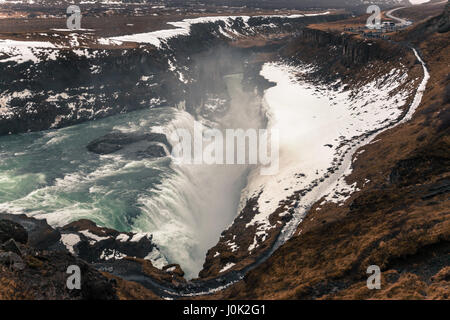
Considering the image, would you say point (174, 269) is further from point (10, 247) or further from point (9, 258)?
point (9, 258)

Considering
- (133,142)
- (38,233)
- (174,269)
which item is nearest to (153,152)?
(133,142)

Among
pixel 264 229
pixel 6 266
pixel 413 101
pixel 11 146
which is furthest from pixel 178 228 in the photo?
pixel 413 101

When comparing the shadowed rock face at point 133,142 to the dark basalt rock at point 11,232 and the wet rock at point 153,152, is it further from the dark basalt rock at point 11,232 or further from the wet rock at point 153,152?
the dark basalt rock at point 11,232

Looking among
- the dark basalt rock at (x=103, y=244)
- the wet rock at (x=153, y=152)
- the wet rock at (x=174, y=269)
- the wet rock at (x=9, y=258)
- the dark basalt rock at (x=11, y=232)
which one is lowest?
the wet rock at (x=174, y=269)

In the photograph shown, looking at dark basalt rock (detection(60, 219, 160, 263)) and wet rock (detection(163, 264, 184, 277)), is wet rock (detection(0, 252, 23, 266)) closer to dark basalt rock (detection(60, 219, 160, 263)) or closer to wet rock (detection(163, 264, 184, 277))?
dark basalt rock (detection(60, 219, 160, 263))

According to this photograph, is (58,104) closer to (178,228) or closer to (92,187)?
(92,187)

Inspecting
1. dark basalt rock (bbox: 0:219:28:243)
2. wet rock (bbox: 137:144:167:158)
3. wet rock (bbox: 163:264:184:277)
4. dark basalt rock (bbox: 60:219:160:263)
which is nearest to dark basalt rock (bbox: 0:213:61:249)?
dark basalt rock (bbox: 60:219:160:263)

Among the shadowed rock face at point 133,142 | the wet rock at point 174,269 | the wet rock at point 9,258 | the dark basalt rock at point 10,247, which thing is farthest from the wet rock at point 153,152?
the wet rock at point 9,258
